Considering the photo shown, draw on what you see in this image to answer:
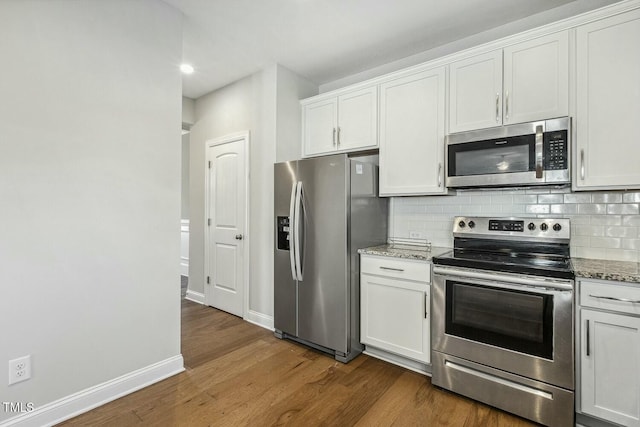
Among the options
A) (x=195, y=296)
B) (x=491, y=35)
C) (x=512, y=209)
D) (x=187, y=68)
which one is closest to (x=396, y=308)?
(x=512, y=209)

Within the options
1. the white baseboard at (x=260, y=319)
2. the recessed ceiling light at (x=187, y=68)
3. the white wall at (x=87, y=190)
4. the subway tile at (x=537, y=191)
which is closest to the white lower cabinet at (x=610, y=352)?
the subway tile at (x=537, y=191)

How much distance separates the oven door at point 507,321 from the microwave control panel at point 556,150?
0.77 m

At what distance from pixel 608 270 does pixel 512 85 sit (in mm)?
1339

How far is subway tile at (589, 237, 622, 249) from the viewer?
2.09m

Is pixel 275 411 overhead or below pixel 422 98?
below

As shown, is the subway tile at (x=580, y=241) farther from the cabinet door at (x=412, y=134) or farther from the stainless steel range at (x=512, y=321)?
the cabinet door at (x=412, y=134)

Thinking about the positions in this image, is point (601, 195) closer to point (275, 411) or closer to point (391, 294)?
point (391, 294)

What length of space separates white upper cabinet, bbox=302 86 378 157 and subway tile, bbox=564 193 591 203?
4.97 ft

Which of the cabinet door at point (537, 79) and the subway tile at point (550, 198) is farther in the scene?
the subway tile at point (550, 198)

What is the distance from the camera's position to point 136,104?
2180 mm

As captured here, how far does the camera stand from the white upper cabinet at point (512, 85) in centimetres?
203

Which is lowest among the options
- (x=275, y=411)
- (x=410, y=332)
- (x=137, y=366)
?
(x=275, y=411)

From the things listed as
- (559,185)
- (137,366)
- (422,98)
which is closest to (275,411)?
(137,366)

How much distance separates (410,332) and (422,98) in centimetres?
190
